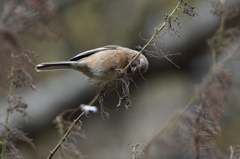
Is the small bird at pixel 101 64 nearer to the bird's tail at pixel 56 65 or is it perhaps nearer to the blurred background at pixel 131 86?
the bird's tail at pixel 56 65

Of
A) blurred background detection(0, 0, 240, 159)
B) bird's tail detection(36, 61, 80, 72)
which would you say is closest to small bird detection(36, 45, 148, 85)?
bird's tail detection(36, 61, 80, 72)

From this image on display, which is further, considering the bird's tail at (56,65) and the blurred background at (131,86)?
the blurred background at (131,86)

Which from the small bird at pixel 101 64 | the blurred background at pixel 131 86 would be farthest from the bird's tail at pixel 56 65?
the blurred background at pixel 131 86

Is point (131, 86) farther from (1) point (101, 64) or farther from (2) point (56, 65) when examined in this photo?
(2) point (56, 65)

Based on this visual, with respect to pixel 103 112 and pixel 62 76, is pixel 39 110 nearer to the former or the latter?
pixel 62 76

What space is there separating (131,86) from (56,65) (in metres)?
4.49

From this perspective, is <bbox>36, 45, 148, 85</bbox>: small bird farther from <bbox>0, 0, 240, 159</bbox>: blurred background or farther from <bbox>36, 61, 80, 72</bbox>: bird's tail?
<bbox>0, 0, 240, 159</bbox>: blurred background

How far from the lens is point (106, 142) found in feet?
27.5

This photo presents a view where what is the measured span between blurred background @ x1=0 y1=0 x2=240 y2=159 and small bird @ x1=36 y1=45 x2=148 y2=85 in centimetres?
298

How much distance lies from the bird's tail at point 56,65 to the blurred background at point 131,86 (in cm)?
308

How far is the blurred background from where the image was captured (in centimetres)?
759

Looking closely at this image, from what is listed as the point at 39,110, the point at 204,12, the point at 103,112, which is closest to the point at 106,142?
the point at 39,110

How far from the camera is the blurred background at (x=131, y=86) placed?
7594 millimetres

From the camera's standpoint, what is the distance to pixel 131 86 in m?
8.23
